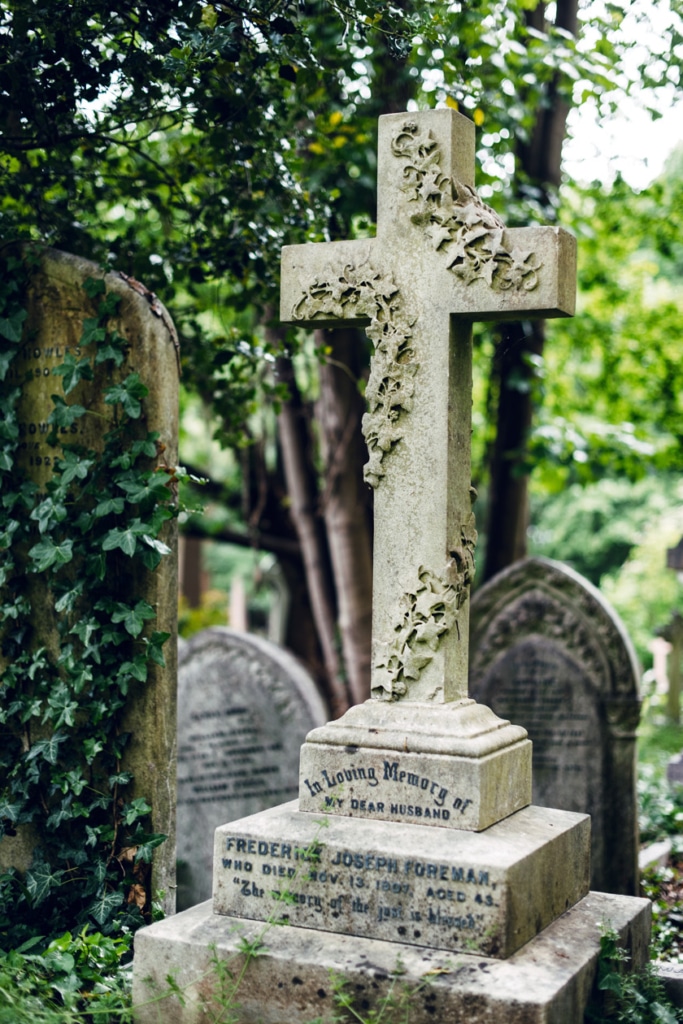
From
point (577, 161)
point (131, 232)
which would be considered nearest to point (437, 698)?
point (131, 232)

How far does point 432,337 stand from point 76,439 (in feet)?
5.53

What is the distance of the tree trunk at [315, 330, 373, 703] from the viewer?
7898 mm

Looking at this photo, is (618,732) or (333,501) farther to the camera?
(333,501)

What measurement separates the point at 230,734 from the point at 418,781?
3.67 m

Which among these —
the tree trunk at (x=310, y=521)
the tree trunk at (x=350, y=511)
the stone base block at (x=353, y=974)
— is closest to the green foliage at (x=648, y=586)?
the tree trunk at (x=310, y=521)

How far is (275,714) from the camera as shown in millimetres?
6930

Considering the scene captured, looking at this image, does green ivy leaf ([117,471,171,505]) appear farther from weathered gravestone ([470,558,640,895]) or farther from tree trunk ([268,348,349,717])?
tree trunk ([268,348,349,717])

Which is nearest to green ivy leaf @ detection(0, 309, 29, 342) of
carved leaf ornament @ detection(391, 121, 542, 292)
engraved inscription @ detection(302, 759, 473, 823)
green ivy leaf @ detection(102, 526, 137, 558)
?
green ivy leaf @ detection(102, 526, 137, 558)

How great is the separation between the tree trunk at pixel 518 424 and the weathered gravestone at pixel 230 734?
2.01m

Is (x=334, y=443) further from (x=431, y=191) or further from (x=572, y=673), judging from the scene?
(x=431, y=191)

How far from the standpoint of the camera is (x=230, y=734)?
7035 mm

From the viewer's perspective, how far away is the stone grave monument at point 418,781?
3180mm

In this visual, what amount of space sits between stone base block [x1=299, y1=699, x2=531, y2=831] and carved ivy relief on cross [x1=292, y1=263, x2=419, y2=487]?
81cm

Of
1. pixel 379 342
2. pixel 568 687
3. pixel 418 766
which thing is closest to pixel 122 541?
pixel 379 342
